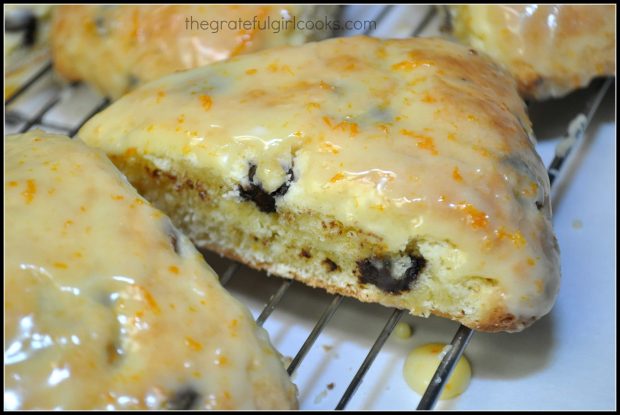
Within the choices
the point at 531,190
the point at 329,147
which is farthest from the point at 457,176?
the point at 329,147

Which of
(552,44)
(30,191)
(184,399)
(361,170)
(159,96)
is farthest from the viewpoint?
(552,44)

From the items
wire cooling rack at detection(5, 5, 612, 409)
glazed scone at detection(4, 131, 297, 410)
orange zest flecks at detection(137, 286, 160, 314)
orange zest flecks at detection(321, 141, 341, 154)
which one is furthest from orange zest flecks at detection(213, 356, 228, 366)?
orange zest flecks at detection(321, 141, 341, 154)

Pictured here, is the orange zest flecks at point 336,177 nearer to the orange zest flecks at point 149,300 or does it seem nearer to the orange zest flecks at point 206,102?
the orange zest flecks at point 206,102

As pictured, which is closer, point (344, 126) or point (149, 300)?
point (149, 300)

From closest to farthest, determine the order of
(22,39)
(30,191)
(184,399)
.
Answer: (184,399) → (30,191) → (22,39)

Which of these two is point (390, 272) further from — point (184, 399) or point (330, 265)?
point (184, 399)

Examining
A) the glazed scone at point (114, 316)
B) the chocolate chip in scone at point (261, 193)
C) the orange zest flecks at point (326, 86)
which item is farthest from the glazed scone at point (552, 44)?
the glazed scone at point (114, 316)

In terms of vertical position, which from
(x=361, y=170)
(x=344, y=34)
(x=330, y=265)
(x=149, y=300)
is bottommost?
(x=330, y=265)
